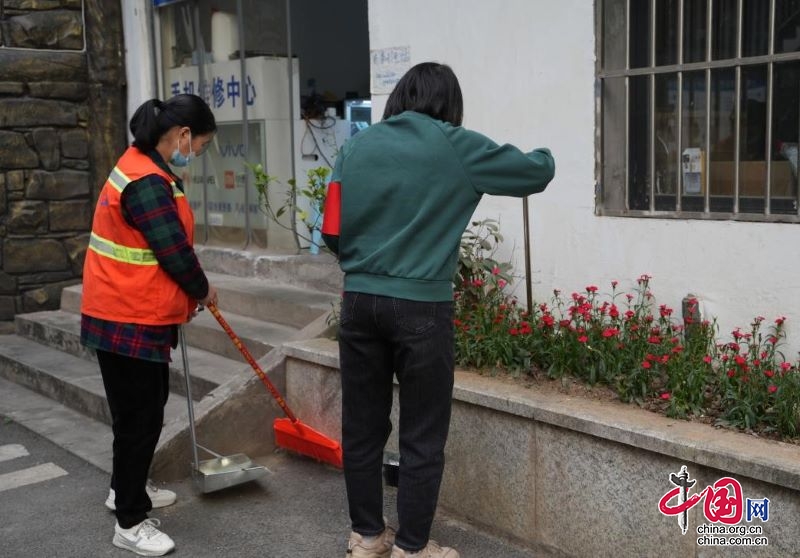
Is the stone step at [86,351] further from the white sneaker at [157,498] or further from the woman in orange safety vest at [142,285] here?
the woman in orange safety vest at [142,285]

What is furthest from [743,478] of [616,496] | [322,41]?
[322,41]

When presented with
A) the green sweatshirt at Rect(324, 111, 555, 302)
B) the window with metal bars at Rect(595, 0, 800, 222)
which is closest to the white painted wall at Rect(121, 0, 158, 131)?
the window with metal bars at Rect(595, 0, 800, 222)

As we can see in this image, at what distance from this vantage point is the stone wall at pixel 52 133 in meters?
8.04

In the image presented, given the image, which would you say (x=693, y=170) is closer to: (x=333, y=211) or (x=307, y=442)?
(x=333, y=211)

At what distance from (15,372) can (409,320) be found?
4.90 metres

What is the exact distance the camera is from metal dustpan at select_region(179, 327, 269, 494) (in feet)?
14.2

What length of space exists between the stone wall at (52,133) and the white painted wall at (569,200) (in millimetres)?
3864

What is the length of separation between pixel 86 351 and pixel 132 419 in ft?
10.4

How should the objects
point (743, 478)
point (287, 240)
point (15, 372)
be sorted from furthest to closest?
1. point (287, 240)
2. point (15, 372)
3. point (743, 478)

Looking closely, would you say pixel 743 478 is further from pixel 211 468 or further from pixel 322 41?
pixel 322 41

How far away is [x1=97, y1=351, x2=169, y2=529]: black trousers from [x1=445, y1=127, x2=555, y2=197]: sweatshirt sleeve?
161 cm

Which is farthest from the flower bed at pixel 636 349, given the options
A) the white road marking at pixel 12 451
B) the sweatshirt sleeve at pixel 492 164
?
the white road marking at pixel 12 451

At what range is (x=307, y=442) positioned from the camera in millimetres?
4816

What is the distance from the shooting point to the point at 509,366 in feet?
14.0
